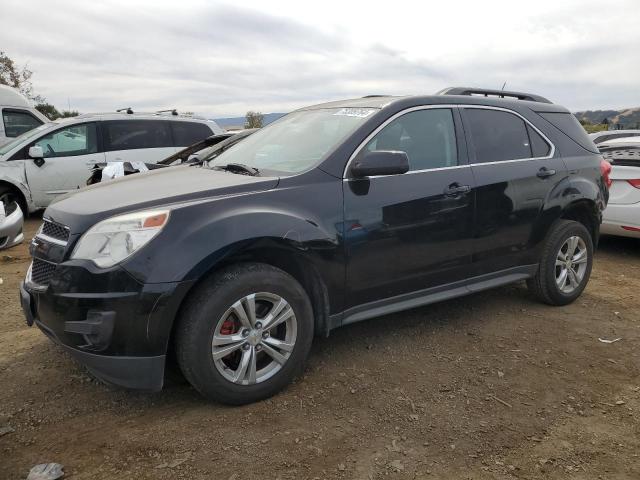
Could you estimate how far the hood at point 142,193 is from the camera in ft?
9.11

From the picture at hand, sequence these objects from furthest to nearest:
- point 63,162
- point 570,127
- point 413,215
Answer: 1. point 63,162
2. point 570,127
3. point 413,215

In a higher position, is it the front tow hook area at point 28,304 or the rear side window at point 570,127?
the rear side window at point 570,127

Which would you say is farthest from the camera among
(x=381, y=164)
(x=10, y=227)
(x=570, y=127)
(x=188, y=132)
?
(x=188, y=132)

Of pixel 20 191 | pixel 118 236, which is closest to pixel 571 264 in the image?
pixel 118 236

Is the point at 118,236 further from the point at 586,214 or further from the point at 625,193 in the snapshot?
the point at 625,193

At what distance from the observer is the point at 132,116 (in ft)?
31.0

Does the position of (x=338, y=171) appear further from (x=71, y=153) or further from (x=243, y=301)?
(x=71, y=153)

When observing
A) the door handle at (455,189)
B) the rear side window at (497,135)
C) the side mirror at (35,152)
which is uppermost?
the rear side window at (497,135)

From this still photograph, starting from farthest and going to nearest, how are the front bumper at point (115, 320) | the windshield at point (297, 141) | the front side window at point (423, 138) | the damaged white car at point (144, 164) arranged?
the damaged white car at point (144, 164), the front side window at point (423, 138), the windshield at point (297, 141), the front bumper at point (115, 320)

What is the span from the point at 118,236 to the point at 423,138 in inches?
85.5

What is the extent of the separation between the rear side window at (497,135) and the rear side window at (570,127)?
1.25 ft

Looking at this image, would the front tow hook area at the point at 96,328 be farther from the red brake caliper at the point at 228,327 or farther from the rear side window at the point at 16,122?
the rear side window at the point at 16,122

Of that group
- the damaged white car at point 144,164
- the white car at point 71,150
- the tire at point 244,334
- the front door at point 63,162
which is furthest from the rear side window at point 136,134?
the tire at point 244,334

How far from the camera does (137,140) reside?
940cm
